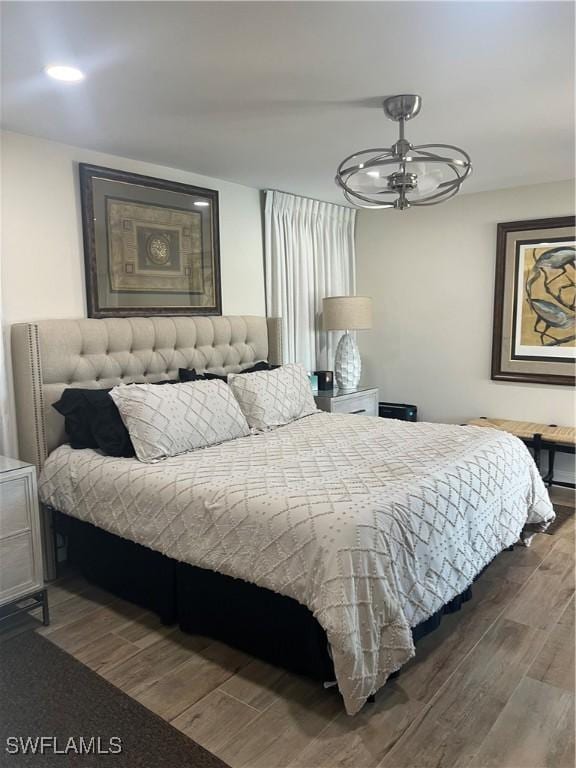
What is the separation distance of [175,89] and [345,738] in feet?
8.58

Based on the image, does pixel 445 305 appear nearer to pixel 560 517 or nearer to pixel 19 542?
pixel 560 517

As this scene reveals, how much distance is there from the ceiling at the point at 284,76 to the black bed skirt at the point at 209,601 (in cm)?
202

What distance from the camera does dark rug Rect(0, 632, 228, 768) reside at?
180 cm

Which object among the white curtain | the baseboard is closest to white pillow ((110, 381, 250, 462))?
the white curtain

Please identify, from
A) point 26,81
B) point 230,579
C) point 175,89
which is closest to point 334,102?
point 175,89

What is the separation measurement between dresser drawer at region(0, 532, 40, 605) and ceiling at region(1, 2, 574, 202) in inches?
78.3

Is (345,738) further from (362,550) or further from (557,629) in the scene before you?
(557,629)

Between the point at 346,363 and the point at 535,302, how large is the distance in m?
1.59

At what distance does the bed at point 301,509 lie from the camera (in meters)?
1.92

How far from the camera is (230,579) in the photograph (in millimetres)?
2250

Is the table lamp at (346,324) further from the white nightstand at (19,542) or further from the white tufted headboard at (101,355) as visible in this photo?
Result: the white nightstand at (19,542)

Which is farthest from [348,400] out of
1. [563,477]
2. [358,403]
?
[563,477]

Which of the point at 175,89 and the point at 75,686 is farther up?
the point at 175,89

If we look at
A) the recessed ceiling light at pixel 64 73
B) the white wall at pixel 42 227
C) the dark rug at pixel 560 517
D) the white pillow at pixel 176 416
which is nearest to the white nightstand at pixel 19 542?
the white pillow at pixel 176 416
